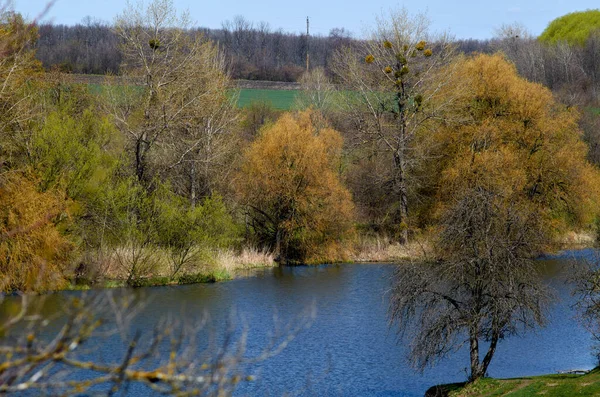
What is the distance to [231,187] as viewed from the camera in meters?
43.7

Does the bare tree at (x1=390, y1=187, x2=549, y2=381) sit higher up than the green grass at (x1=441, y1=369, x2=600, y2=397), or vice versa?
the bare tree at (x1=390, y1=187, x2=549, y2=381)

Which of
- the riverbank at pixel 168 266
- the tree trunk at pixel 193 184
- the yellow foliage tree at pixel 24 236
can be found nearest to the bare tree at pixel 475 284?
the riverbank at pixel 168 266

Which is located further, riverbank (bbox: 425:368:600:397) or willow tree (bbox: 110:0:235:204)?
willow tree (bbox: 110:0:235:204)

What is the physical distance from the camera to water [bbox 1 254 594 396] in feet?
71.7

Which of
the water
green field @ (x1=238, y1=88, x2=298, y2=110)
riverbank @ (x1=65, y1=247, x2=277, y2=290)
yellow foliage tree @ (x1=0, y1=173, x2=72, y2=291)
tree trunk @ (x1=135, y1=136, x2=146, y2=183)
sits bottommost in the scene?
the water

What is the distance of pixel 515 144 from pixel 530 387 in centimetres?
2728

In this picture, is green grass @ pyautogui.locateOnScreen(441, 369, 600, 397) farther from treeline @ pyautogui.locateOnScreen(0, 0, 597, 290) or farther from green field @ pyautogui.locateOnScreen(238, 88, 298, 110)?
green field @ pyautogui.locateOnScreen(238, 88, 298, 110)

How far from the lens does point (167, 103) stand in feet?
130

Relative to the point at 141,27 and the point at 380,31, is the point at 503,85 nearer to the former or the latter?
the point at 380,31

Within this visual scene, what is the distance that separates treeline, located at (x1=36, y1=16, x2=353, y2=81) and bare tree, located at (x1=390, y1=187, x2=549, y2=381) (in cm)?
2559

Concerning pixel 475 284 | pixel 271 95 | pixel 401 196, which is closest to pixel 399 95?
pixel 401 196

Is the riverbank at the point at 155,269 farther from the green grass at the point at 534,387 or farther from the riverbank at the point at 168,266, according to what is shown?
the green grass at the point at 534,387

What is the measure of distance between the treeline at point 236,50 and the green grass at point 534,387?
92.7 ft

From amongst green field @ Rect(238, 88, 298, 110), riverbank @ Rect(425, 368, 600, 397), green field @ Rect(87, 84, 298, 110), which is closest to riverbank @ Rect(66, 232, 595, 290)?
riverbank @ Rect(425, 368, 600, 397)
